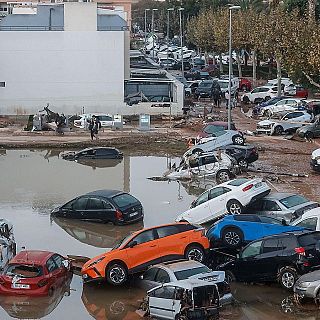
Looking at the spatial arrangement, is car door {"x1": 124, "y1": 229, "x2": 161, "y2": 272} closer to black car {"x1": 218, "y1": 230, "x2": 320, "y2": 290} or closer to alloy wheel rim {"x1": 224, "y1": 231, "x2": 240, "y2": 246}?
black car {"x1": 218, "y1": 230, "x2": 320, "y2": 290}

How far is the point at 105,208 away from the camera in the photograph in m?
24.8

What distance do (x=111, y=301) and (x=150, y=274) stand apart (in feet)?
3.33

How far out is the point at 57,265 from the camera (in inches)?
731

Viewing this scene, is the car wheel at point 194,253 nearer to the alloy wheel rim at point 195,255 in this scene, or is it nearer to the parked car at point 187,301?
the alloy wheel rim at point 195,255

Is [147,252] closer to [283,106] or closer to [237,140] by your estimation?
[237,140]

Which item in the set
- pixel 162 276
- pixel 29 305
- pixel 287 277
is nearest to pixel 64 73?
pixel 29 305

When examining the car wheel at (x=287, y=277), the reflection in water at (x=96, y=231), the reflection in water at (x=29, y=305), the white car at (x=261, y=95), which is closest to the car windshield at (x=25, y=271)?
the reflection in water at (x=29, y=305)

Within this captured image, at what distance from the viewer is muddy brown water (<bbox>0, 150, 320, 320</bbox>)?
17.0 m

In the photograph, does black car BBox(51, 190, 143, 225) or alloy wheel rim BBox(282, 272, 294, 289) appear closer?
alloy wheel rim BBox(282, 272, 294, 289)

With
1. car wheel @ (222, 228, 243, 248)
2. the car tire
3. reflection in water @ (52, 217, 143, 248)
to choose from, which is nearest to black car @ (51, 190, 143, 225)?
reflection in water @ (52, 217, 143, 248)

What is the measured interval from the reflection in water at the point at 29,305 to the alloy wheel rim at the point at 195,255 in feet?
9.96

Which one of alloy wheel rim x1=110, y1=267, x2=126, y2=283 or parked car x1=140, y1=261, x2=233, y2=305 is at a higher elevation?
parked car x1=140, y1=261, x2=233, y2=305

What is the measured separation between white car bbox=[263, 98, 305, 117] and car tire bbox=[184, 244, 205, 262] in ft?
109

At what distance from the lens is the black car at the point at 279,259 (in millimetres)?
17516
